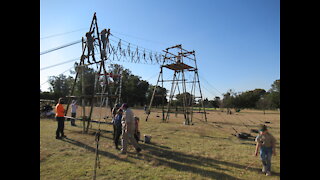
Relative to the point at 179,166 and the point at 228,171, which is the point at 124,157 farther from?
the point at 228,171

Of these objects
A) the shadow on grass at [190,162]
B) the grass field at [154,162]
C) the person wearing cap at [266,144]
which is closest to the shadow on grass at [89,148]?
the grass field at [154,162]

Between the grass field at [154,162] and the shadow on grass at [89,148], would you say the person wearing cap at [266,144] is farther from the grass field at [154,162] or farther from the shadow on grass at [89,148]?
the shadow on grass at [89,148]

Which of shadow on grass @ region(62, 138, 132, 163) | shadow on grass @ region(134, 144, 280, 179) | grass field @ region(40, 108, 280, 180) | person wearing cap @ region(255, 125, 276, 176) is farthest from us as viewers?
shadow on grass @ region(62, 138, 132, 163)

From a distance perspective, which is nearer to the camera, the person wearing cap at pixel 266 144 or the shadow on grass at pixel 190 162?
the person wearing cap at pixel 266 144

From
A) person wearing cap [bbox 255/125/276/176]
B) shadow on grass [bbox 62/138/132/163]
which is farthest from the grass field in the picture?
person wearing cap [bbox 255/125/276/176]

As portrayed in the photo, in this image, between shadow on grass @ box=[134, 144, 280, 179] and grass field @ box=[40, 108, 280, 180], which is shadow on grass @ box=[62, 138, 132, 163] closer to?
grass field @ box=[40, 108, 280, 180]

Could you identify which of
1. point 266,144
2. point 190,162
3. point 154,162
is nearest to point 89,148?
point 154,162

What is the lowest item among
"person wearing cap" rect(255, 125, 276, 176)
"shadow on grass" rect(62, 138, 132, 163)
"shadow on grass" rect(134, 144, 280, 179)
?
"shadow on grass" rect(134, 144, 280, 179)

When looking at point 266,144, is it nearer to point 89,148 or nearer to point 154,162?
point 154,162
